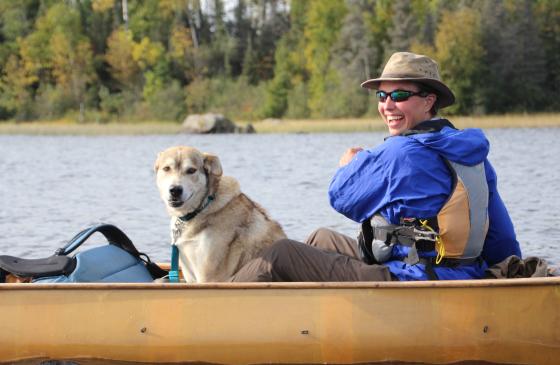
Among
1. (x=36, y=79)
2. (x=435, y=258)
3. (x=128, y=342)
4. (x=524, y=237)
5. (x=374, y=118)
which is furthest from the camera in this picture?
(x=36, y=79)

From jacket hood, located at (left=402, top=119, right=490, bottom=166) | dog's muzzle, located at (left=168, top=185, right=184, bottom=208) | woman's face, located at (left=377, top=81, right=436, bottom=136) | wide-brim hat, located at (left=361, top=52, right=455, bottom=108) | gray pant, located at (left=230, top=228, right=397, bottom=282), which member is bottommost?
gray pant, located at (left=230, top=228, right=397, bottom=282)

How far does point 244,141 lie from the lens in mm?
42062

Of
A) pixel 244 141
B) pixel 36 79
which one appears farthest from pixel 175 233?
pixel 36 79

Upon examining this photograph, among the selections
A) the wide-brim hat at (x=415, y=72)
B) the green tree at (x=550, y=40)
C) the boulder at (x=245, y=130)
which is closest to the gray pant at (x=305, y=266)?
the wide-brim hat at (x=415, y=72)

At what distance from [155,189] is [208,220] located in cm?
1523

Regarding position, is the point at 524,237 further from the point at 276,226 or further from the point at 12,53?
the point at 12,53

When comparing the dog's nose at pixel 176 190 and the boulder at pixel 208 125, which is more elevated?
the dog's nose at pixel 176 190

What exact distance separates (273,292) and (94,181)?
18922 millimetres

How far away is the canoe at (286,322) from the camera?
5762mm

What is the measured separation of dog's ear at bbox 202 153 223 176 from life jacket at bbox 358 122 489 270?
3.98 feet

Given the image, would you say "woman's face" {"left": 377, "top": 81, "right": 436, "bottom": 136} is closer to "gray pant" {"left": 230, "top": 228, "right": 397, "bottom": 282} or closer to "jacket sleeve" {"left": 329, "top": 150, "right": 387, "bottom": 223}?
"jacket sleeve" {"left": 329, "top": 150, "right": 387, "bottom": 223}

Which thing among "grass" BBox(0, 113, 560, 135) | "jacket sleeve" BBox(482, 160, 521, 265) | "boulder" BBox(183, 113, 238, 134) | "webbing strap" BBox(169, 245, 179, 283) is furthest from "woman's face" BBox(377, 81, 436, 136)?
"boulder" BBox(183, 113, 238, 134)

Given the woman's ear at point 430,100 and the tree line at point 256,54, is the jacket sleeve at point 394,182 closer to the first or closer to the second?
the woman's ear at point 430,100

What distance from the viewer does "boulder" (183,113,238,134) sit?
163ft
